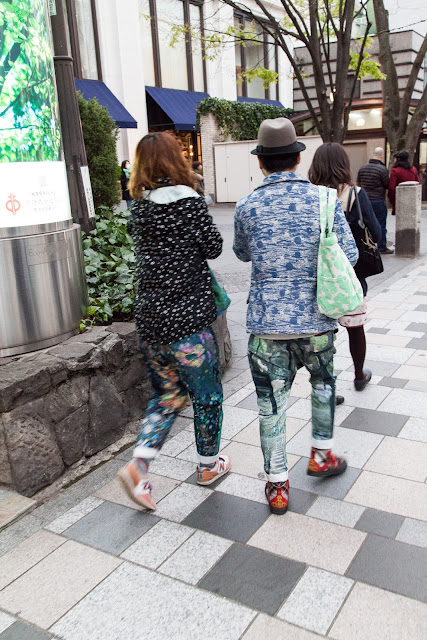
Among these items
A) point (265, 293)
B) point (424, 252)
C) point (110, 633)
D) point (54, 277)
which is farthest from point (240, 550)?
point (424, 252)

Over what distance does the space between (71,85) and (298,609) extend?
492cm

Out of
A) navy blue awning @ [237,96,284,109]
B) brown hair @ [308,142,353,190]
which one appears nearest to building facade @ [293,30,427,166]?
navy blue awning @ [237,96,284,109]

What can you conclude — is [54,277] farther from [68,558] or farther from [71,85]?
[71,85]

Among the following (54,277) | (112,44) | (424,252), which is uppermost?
(112,44)

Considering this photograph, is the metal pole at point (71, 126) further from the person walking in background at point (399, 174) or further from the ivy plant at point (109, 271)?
the person walking in background at point (399, 174)

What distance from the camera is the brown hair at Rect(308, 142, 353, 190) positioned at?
3.89 metres

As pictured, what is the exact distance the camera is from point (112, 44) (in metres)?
21.4

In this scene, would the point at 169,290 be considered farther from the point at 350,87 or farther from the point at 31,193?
the point at 350,87

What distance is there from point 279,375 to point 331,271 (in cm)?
57

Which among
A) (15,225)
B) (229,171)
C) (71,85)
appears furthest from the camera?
(229,171)

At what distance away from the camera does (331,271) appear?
2756 mm

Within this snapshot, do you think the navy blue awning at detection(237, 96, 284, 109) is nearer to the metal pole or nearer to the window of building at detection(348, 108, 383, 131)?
the window of building at detection(348, 108, 383, 131)

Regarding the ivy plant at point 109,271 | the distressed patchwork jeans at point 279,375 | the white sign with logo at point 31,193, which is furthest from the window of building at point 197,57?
the distressed patchwork jeans at point 279,375

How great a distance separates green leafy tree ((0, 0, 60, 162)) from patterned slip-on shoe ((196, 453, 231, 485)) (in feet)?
7.03
